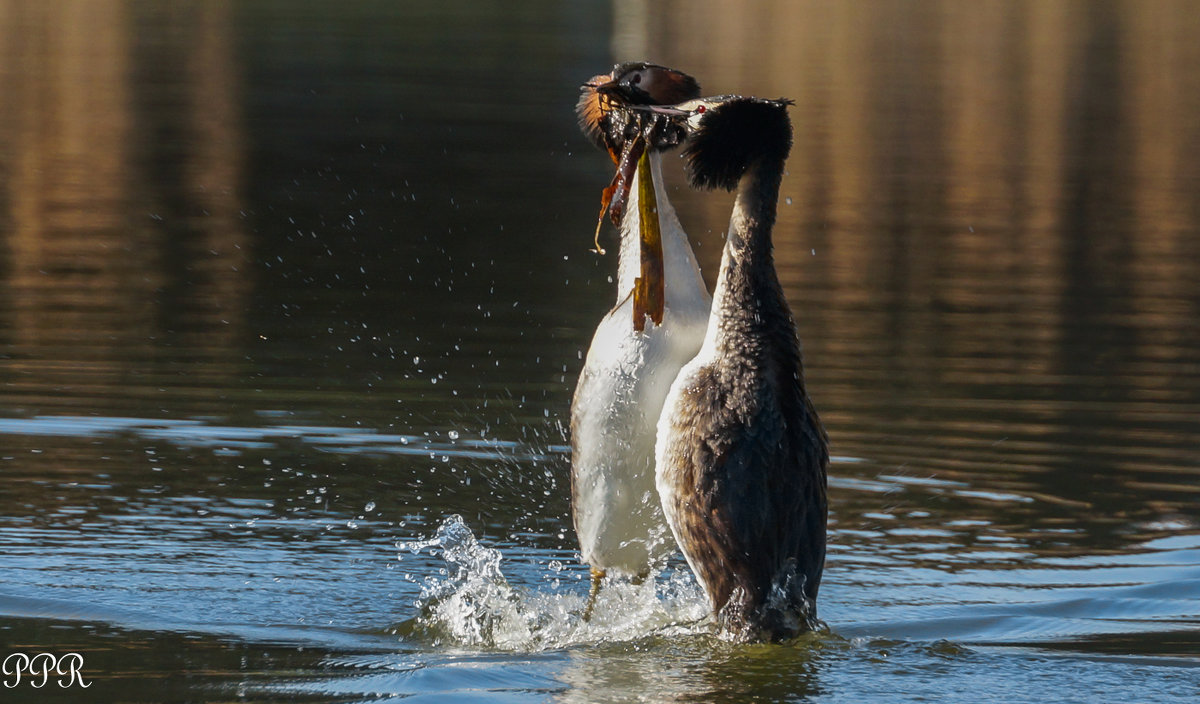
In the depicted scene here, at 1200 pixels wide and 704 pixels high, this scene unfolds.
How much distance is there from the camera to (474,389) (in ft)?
36.5

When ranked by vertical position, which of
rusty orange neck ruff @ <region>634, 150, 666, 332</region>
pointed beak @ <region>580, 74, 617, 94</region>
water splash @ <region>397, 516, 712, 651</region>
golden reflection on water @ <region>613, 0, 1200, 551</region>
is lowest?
water splash @ <region>397, 516, 712, 651</region>

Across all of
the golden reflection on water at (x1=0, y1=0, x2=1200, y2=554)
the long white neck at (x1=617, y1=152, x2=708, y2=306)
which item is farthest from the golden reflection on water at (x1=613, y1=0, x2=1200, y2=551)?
the long white neck at (x1=617, y1=152, x2=708, y2=306)

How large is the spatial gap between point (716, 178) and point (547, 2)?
6611 cm

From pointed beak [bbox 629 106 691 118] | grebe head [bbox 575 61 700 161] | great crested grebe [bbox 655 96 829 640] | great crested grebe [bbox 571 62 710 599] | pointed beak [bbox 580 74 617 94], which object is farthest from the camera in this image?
pointed beak [bbox 580 74 617 94]

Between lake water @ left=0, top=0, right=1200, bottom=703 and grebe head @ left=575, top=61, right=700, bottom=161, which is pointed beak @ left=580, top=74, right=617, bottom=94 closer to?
grebe head @ left=575, top=61, right=700, bottom=161

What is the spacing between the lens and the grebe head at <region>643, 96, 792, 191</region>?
6.50 metres

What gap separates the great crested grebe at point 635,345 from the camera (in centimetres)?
679

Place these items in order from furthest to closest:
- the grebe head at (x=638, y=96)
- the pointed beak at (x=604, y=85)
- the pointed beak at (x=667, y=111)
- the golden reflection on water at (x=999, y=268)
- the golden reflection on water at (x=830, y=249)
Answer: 1. the golden reflection on water at (x=830, y=249)
2. the golden reflection on water at (x=999, y=268)
3. the pointed beak at (x=604, y=85)
4. the grebe head at (x=638, y=96)
5. the pointed beak at (x=667, y=111)

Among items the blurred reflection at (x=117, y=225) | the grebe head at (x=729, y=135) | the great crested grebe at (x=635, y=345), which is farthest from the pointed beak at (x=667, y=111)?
the blurred reflection at (x=117, y=225)

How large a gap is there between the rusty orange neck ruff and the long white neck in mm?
39

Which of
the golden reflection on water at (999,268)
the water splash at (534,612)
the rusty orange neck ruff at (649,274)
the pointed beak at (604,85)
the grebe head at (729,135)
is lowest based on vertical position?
the water splash at (534,612)

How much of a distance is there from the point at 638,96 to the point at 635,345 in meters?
1.01

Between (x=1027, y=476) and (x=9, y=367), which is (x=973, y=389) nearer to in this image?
(x=1027, y=476)

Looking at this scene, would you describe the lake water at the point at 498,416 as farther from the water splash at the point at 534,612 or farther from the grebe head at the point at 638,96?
the grebe head at the point at 638,96
